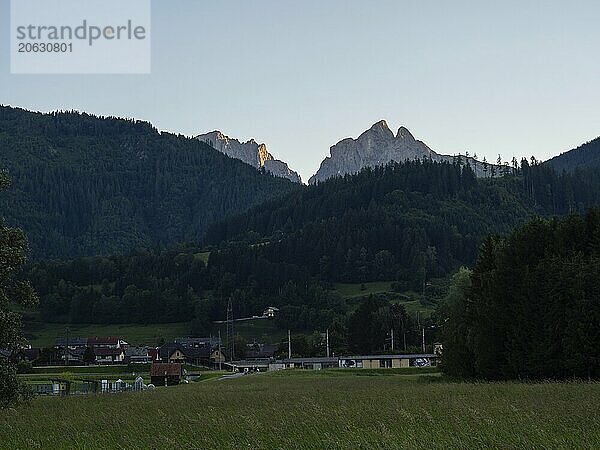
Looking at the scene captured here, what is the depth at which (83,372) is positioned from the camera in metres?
116

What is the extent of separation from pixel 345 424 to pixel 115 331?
16652 cm

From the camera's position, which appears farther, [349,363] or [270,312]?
[270,312]

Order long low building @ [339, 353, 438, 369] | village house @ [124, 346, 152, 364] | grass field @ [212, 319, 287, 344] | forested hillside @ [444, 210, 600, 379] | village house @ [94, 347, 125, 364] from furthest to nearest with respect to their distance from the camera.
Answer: grass field @ [212, 319, 287, 344]
village house @ [94, 347, 125, 364]
village house @ [124, 346, 152, 364]
long low building @ [339, 353, 438, 369]
forested hillside @ [444, 210, 600, 379]

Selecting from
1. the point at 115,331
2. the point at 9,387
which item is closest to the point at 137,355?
the point at 115,331

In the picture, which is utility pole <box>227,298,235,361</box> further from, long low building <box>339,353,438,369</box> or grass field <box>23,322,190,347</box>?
long low building <box>339,353,438,369</box>

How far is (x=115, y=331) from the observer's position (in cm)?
18450

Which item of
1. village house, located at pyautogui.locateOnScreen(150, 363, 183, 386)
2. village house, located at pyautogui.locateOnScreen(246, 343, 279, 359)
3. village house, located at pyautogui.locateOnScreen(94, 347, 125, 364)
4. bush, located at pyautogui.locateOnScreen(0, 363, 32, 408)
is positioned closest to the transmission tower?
village house, located at pyautogui.locateOnScreen(246, 343, 279, 359)

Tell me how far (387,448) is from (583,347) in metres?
30.6

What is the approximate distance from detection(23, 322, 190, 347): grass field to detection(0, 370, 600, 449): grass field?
142604 millimetres

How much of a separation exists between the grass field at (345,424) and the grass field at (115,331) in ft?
468

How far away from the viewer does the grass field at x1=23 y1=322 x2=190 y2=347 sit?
17400cm

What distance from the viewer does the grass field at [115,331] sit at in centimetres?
17400

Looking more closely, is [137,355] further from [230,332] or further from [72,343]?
[230,332]

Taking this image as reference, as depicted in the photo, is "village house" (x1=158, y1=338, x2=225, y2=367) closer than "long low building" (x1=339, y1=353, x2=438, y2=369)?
No
